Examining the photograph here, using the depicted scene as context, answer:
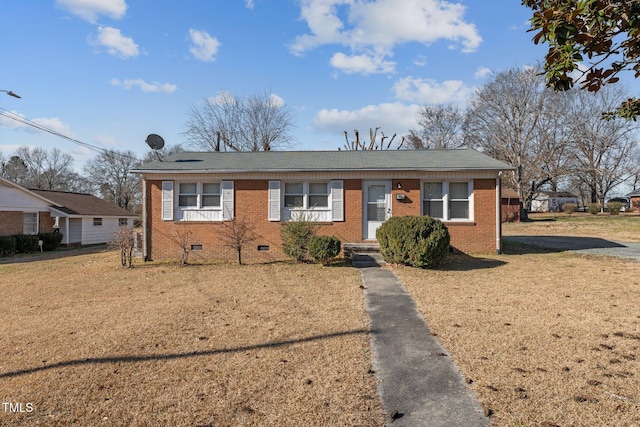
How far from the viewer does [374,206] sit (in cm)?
1273

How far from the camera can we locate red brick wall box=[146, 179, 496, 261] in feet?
40.8

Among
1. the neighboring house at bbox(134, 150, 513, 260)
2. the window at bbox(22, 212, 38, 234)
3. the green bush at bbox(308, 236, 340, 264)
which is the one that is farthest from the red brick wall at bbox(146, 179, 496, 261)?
the window at bbox(22, 212, 38, 234)

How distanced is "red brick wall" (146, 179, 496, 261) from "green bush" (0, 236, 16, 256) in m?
11.0

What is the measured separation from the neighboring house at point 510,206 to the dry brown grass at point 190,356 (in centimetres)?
3175

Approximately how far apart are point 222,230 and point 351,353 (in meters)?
9.13

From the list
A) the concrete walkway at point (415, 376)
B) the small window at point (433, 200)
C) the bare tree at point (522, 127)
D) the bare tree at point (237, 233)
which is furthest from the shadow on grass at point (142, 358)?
the bare tree at point (522, 127)

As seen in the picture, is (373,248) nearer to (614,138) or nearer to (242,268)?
(242,268)

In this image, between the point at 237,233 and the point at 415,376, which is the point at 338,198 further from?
the point at 415,376

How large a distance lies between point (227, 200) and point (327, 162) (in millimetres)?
3908

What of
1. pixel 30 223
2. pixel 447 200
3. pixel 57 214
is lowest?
pixel 30 223

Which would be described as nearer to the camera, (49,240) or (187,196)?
(187,196)

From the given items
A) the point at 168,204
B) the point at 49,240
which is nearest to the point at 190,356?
the point at 168,204

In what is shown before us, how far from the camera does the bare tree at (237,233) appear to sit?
464 inches

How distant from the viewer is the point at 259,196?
12.7 m
